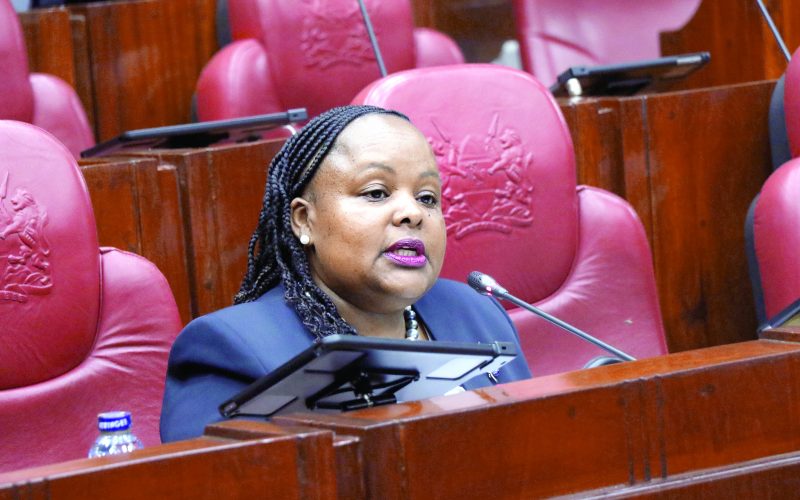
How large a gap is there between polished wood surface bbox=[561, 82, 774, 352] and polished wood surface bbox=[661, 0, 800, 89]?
213 mm

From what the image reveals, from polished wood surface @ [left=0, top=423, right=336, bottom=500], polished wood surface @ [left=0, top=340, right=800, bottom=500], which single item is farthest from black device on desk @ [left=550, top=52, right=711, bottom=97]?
polished wood surface @ [left=0, top=423, right=336, bottom=500]

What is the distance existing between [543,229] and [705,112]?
0.42m

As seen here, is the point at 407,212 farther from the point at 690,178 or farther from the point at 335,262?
the point at 690,178

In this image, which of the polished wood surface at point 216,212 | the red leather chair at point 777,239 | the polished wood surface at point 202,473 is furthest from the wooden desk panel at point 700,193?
the polished wood surface at point 202,473

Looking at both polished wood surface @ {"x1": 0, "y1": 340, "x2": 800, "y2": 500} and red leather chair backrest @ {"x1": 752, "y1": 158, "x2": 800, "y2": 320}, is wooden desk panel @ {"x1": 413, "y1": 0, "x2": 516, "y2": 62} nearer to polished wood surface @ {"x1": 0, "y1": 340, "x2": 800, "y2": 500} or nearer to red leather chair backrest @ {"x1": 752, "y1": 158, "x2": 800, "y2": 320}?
red leather chair backrest @ {"x1": 752, "y1": 158, "x2": 800, "y2": 320}

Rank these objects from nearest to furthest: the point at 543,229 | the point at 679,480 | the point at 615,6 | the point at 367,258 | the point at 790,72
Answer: the point at 679,480, the point at 367,258, the point at 543,229, the point at 790,72, the point at 615,6

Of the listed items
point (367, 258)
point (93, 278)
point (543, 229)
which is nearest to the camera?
point (367, 258)

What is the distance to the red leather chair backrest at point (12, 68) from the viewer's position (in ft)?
5.75

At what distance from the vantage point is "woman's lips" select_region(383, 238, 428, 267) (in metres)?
1.09

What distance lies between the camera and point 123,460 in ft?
2.12

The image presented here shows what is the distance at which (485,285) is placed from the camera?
1167mm

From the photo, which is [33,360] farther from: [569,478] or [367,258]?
[569,478]

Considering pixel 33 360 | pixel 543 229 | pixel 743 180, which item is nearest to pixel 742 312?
pixel 743 180

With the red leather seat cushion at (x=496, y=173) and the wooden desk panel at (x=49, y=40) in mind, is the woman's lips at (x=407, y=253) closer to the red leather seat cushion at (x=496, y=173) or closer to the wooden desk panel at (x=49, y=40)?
the red leather seat cushion at (x=496, y=173)
